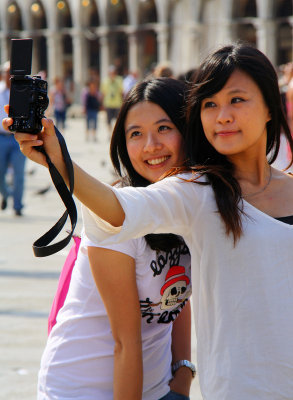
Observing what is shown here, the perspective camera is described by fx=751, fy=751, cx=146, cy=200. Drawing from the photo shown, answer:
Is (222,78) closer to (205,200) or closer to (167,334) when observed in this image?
(205,200)

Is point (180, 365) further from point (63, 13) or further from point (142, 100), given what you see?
point (63, 13)

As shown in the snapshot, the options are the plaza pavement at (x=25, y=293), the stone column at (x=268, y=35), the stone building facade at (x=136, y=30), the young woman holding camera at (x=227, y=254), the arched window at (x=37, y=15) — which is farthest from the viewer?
the arched window at (x=37, y=15)

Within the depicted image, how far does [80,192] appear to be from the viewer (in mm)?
1634

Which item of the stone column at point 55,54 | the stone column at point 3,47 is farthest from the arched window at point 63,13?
the stone column at point 3,47

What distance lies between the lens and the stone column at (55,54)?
37062mm

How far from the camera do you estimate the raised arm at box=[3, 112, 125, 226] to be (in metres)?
1.59

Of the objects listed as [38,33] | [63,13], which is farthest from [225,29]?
[38,33]

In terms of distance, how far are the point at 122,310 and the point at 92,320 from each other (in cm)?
12

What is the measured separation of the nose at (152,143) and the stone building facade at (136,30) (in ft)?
78.3

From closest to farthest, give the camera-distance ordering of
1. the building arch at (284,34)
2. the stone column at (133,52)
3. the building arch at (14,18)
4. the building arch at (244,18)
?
the building arch at (244,18) → the building arch at (284,34) → the stone column at (133,52) → the building arch at (14,18)

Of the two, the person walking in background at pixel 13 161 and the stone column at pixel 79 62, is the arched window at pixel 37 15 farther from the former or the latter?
the person walking in background at pixel 13 161

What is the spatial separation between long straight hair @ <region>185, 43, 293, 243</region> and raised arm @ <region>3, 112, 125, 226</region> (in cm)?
25

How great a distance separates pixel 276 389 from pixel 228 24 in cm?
2753

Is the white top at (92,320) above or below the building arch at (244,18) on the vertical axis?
below
